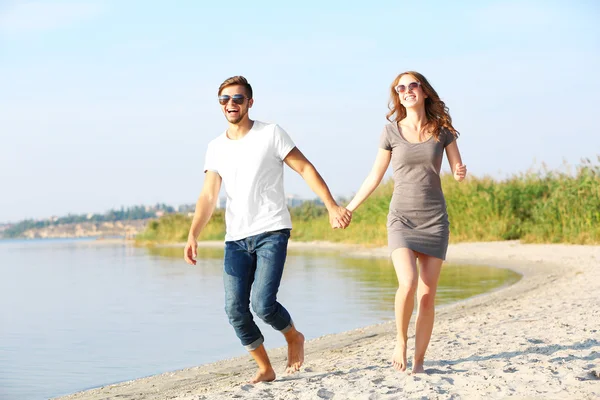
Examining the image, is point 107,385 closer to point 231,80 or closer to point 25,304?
point 231,80

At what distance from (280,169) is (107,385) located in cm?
318

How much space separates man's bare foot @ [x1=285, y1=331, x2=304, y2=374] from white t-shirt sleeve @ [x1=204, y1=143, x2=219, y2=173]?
130 centimetres

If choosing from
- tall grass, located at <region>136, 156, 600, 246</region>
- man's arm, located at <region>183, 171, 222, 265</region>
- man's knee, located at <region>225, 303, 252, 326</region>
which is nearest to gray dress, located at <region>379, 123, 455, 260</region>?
man's knee, located at <region>225, 303, 252, 326</region>

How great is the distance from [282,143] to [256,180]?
292mm

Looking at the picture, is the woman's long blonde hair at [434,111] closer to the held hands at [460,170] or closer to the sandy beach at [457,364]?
the held hands at [460,170]

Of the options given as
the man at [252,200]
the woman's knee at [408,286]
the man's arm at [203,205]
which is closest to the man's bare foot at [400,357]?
the woman's knee at [408,286]

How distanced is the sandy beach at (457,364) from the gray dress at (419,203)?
0.88 m

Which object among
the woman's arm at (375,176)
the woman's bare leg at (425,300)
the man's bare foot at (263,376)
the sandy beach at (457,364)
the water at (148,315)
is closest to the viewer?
the sandy beach at (457,364)

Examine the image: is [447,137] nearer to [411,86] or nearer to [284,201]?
[411,86]

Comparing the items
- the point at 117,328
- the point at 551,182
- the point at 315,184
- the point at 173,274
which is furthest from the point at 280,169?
the point at 551,182

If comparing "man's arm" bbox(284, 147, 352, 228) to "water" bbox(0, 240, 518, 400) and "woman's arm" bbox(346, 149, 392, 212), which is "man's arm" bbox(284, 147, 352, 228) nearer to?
"woman's arm" bbox(346, 149, 392, 212)

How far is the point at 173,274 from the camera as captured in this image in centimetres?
2056

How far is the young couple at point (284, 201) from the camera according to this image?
5293 millimetres

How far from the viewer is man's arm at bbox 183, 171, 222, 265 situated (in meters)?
5.57
